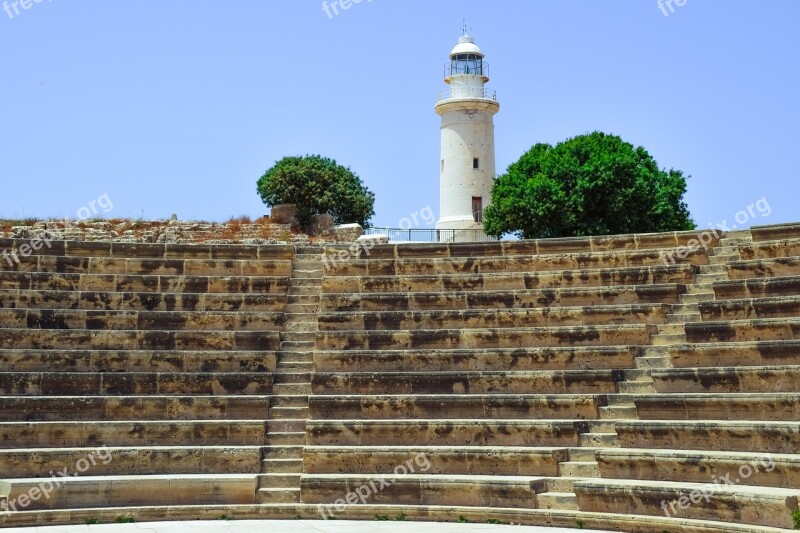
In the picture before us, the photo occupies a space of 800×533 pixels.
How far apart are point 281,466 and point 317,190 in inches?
1243

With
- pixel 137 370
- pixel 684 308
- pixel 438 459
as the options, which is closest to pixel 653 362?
pixel 684 308

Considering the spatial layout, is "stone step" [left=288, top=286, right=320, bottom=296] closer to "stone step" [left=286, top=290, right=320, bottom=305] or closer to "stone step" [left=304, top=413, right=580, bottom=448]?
"stone step" [left=286, top=290, right=320, bottom=305]

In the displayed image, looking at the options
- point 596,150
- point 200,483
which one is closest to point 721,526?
point 200,483

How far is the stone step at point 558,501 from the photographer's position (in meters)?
13.6

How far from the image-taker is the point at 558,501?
13.7m

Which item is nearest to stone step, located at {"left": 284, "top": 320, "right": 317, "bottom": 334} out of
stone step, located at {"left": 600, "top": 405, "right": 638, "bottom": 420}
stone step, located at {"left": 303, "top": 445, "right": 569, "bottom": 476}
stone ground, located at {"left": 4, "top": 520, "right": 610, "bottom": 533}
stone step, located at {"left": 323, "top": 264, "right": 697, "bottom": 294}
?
stone step, located at {"left": 323, "top": 264, "right": 697, "bottom": 294}

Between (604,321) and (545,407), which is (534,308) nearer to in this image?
(604,321)

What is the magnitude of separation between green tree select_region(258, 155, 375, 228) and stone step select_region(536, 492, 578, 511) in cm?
3251

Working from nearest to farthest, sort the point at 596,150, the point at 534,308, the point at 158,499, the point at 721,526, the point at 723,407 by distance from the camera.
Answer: the point at 721,526, the point at 723,407, the point at 158,499, the point at 534,308, the point at 596,150

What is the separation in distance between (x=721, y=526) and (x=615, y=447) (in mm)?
2724

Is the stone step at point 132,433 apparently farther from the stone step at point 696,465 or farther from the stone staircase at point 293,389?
the stone step at point 696,465

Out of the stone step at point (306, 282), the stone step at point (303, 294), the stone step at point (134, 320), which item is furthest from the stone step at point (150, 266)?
the stone step at point (134, 320)

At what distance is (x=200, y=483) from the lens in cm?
1466

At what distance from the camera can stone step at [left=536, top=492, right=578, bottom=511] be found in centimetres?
1356
